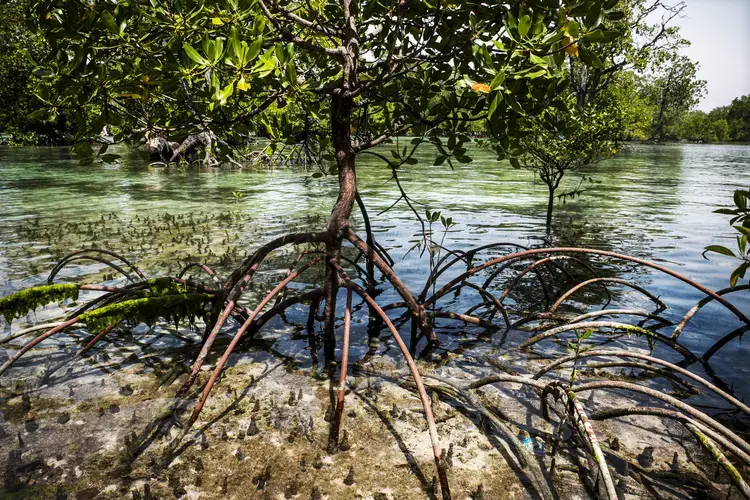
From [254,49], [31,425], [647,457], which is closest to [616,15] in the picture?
[254,49]

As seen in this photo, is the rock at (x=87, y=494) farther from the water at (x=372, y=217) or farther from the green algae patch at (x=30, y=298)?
the water at (x=372, y=217)

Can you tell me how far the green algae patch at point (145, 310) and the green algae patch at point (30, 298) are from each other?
35cm

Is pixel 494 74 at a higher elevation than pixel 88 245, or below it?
higher

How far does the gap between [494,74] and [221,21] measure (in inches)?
85.4

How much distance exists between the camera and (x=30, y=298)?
15.1ft

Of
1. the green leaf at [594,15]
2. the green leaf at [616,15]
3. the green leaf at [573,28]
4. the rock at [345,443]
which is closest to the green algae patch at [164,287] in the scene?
the rock at [345,443]

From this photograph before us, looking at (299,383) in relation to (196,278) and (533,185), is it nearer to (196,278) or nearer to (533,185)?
(196,278)

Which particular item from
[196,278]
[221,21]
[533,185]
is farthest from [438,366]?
[533,185]

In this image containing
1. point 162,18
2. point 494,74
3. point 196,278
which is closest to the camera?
point 494,74

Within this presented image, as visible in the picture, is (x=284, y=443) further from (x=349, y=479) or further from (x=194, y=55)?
(x=194, y=55)

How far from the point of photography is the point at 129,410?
15.1 feet

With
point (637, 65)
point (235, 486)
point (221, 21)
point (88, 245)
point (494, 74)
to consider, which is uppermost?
point (637, 65)

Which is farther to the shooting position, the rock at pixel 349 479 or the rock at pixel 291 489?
the rock at pixel 349 479

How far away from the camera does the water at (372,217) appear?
915 cm
